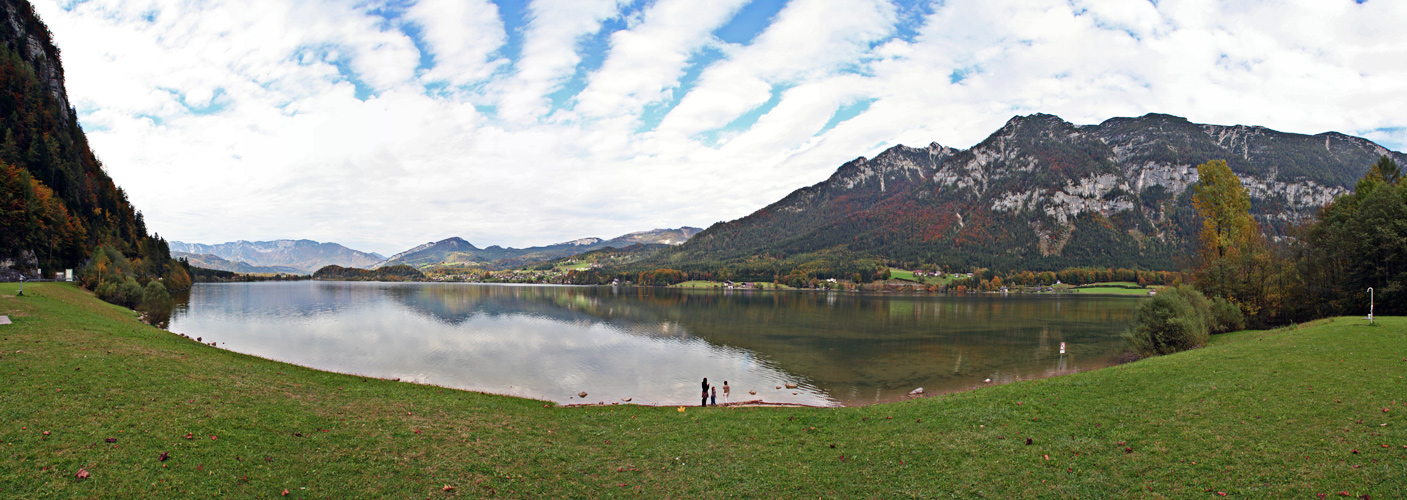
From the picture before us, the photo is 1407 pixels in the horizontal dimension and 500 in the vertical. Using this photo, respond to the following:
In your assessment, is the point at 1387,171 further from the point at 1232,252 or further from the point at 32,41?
the point at 32,41

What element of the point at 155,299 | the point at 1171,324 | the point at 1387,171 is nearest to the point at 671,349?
the point at 1171,324

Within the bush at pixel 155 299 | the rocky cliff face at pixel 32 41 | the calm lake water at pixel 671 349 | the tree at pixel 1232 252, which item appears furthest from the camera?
the rocky cliff face at pixel 32 41

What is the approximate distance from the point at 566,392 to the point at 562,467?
63.0 ft

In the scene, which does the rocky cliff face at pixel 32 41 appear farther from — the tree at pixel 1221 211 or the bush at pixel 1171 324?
the tree at pixel 1221 211

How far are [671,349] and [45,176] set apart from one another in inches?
3760

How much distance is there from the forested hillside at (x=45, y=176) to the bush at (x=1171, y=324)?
316 feet

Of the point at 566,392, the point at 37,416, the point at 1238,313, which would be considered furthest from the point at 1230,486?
the point at 1238,313

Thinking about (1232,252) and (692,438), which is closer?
(692,438)

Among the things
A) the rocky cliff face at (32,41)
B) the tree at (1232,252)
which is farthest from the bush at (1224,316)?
the rocky cliff face at (32,41)

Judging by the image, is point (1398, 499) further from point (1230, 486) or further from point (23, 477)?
point (23, 477)

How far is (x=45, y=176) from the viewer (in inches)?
2916

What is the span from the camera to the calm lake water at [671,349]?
111 ft

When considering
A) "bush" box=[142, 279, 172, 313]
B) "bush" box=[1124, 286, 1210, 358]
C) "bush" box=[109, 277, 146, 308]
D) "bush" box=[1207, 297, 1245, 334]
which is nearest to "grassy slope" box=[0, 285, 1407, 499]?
"bush" box=[1124, 286, 1210, 358]

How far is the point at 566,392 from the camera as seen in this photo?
103 feet
